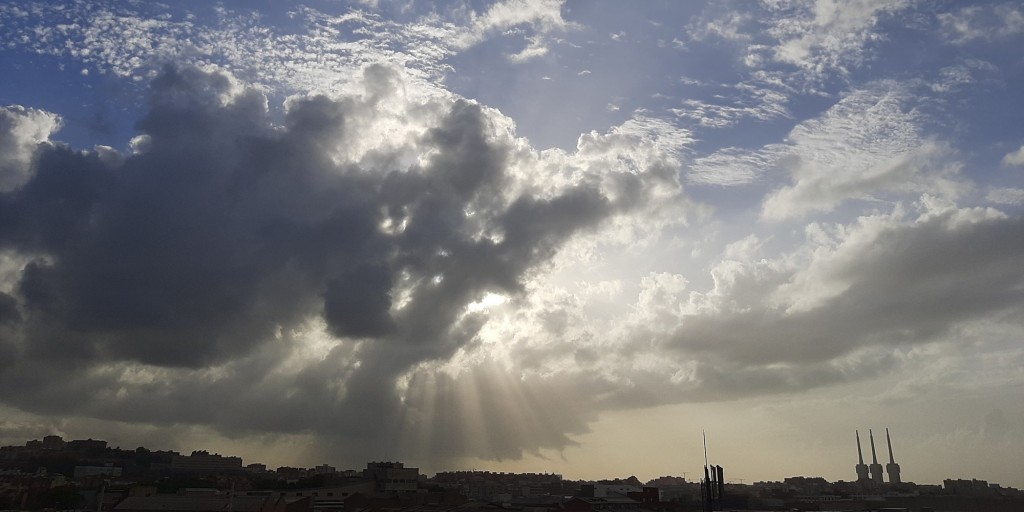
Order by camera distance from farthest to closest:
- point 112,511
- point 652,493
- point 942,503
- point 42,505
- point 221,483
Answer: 1. point 221,483
2. point 942,503
3. point 652,493
4. point 42,505
5. point 112,511

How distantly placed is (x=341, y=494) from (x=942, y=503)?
121 metres

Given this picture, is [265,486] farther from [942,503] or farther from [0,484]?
[942,503]

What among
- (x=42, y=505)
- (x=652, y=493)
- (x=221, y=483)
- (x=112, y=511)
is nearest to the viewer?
(x=112, y=511)

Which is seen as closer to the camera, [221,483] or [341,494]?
[341,494]

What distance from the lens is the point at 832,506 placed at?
148875 millimetres

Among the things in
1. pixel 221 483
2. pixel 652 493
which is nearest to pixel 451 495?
pixel 652 493

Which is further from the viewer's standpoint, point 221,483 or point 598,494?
point 221,483

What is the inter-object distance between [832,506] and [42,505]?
14930 centimetres

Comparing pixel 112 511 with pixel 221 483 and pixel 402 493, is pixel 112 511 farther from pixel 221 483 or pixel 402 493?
pixel 221 483

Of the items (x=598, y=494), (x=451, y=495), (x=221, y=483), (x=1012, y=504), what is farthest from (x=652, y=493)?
(x=221, y=483)

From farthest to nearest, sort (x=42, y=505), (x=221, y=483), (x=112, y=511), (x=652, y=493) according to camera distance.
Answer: (x=221, y=483) < (x=652, y=493) < (x=42, y=505) < (x=112, y=511)

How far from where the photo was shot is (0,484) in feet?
422

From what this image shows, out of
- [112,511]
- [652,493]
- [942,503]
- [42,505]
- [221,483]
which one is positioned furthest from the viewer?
[221,483]

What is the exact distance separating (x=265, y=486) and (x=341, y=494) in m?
38.4
